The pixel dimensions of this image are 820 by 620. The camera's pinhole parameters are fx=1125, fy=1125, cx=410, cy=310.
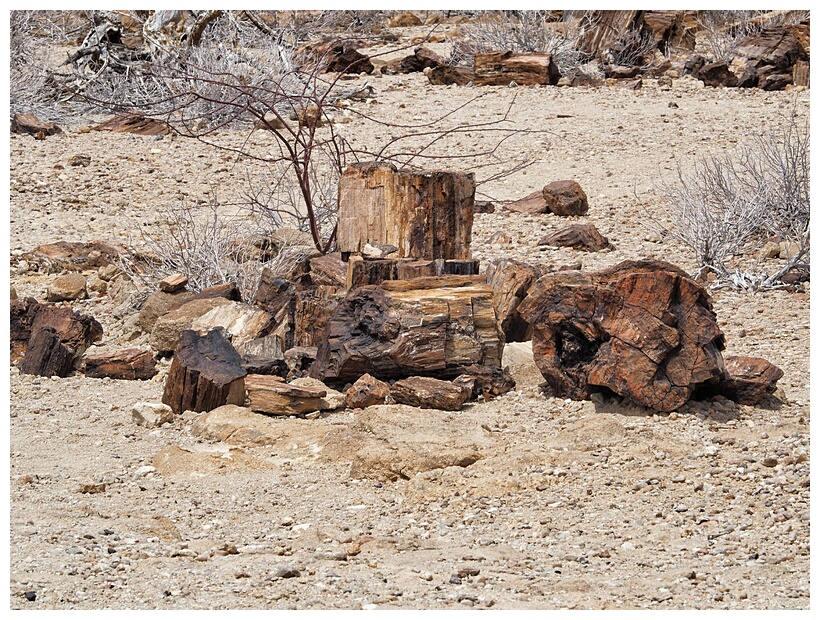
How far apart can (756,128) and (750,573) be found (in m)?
9.47

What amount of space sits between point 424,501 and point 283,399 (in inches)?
48.3

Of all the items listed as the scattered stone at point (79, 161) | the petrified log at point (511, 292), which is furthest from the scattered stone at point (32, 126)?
the petrified log at point (511, 292)

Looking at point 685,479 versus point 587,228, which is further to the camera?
point 587,228

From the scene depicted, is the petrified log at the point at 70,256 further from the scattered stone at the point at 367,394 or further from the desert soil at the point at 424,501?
the scattered stone at the point at 367,394

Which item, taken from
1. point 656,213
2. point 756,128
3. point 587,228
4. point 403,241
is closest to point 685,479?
point 403,241

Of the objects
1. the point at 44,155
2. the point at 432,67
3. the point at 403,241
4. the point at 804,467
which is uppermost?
the point at 432,67

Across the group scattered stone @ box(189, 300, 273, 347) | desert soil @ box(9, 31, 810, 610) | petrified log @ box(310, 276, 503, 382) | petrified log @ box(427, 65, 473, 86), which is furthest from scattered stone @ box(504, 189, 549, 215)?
petrified log @ box(427, 65, 473, 86)

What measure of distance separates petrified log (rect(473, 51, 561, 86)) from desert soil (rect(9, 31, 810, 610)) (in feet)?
27.6

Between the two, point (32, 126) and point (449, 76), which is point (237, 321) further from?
point (449, 76)

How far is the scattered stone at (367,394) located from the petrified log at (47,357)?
1825mm

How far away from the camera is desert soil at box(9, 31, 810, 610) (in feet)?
10.7

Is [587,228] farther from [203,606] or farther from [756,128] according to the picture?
[203,606]

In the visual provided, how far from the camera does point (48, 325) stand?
6410 mm

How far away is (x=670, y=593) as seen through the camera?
10.4 feet
